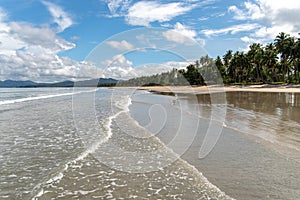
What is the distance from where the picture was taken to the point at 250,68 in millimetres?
86125

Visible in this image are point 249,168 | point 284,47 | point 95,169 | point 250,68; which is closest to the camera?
point 249,168

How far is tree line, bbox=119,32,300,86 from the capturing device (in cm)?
6625

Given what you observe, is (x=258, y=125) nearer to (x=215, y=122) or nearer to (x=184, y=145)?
(x=215, y=122)

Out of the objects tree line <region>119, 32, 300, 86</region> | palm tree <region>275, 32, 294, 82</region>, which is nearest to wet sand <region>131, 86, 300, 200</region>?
tree line <region>119, 32, 300, 86</region>

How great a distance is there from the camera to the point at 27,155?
784 cm

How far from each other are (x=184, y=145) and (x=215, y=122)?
508 centimetres

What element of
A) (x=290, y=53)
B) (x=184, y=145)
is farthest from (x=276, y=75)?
(x=184, y=145)

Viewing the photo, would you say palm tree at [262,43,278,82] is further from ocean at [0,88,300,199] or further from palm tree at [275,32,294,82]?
ocean at [0,88,300,199]

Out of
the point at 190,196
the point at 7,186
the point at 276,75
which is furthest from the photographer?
the point at 276,75

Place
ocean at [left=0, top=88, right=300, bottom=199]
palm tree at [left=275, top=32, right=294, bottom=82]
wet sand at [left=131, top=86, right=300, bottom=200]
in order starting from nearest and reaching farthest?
wet sand at [left=131, top=86, right=300, bottom=200], ocean at [left=0, top=88, right=300, bottom=199], palm tree at [left=275, top=32, right=294, bottom=82]

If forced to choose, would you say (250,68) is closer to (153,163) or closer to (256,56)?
(256,56)

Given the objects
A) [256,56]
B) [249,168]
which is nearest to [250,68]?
[256,56]

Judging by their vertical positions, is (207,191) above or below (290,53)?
below

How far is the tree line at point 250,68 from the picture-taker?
66.2m
